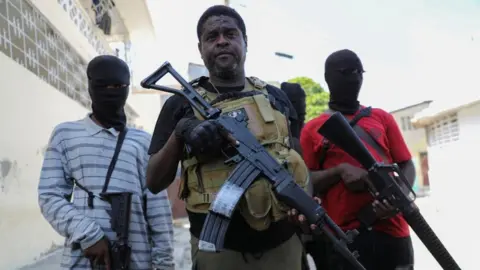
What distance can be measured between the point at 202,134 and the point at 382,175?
1085 mm

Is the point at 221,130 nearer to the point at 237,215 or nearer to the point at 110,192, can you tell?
the point at 237,215

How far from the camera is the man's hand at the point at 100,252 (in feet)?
6.63

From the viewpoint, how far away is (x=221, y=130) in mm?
1715

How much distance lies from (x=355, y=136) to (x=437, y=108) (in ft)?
40.1

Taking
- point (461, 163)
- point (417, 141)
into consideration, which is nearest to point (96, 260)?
point (461, 163)

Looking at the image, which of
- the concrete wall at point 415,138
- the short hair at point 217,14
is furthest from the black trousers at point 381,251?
the concrete wall at point 415,138

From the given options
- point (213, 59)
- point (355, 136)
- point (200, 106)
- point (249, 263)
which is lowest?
point (249, 263)

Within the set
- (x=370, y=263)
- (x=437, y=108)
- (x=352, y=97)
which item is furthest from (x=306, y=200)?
(x=437, y=108)

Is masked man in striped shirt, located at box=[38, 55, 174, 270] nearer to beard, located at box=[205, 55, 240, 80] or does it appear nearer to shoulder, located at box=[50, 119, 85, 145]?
shoulder, located at box=[50, 119, 85, 145]

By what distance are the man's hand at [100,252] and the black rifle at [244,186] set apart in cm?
61

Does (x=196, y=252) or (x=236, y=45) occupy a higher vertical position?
(x=236, y=45)

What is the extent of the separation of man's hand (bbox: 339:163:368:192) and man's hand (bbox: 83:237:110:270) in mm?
1140

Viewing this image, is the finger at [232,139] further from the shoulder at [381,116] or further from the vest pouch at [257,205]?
the shoulder at [381,116]

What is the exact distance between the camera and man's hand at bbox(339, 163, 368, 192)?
236 cm
